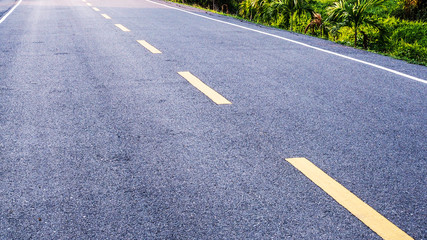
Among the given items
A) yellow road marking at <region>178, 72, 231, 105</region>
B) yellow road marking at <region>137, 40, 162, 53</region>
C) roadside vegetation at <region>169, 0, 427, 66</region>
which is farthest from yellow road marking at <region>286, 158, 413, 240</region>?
yellow road marking at <region>137, 40, 162, 53</region>

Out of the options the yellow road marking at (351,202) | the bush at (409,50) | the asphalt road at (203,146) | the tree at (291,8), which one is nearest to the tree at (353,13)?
the bush at (409,50)

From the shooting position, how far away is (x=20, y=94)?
15.5 ft

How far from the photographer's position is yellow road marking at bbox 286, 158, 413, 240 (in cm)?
228

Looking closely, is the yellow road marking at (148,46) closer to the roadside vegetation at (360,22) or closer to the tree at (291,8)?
the roadside vegetation at (360,22)

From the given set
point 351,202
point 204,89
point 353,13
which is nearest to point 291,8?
point 353,13

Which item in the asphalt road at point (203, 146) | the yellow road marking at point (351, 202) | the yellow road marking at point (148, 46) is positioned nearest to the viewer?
the yellow road marking at point (351, 202)

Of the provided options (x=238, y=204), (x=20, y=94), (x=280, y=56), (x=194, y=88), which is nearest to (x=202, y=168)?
(x=238, y=204)

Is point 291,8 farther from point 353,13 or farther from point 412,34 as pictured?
point 353,13

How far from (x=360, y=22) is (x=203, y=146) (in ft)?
23.9

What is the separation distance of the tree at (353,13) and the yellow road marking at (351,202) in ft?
22.4

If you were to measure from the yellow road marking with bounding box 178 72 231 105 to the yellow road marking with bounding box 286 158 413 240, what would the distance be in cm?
158

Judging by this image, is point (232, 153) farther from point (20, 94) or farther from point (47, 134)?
point (20, 94)

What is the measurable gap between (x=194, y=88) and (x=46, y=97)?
1.63m

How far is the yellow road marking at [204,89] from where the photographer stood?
15.0ft
